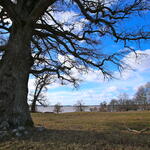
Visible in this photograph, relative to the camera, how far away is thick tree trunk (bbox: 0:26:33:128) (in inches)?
206

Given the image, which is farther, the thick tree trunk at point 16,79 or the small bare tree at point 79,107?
the small bare tree at point 79,107

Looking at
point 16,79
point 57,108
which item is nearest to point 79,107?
point 57,108

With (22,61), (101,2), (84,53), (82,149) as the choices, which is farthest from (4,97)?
(101,2)

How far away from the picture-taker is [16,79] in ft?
18.1

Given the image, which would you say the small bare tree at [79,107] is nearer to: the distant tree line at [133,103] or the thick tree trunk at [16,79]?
the distant tree line at [133,103]

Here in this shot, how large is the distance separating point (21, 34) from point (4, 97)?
7.21 feet

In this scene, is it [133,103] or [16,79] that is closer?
[16,79]

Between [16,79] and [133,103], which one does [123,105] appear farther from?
[16,79]

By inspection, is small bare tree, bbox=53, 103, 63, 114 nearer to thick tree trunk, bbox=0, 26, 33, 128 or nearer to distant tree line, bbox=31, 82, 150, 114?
distant tree line, bbox=31, 82, 150, 114

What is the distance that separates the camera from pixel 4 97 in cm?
531

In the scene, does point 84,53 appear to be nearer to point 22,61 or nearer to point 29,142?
point 22,61

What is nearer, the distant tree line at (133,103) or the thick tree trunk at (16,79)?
the thick tree trunk at (16,79)

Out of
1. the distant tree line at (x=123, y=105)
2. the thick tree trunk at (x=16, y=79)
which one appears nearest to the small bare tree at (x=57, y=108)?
the distant tree line at (x=123, y=105)

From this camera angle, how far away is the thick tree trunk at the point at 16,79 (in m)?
5.23
